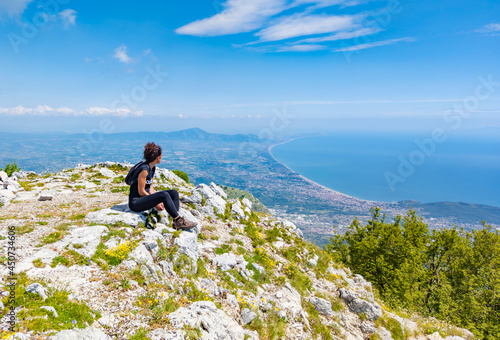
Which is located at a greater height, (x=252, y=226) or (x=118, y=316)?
(x=118, y=316)

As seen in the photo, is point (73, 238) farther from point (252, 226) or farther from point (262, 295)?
point (252, 226)

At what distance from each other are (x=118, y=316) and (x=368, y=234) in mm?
29441

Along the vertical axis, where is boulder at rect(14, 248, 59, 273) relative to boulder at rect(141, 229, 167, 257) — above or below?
above

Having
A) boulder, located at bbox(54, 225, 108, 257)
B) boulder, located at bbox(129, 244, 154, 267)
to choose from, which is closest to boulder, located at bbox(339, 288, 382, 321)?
boulder, located at bbox(129, 244, 154, 267)

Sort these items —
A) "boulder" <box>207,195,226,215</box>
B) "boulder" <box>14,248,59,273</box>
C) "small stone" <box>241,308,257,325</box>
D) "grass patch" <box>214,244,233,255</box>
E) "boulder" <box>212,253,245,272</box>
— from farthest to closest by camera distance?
"boulder" <box>207,195,226,215</box>, "grass patch" <box>214,244,233,255</box>, "boulder" <box>212,253,245,272</box>, "small stone" <box>241,308,257,325</box>, "boulder" <box>14,248,59,273</box>

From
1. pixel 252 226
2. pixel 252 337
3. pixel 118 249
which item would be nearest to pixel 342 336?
pixel 252 337

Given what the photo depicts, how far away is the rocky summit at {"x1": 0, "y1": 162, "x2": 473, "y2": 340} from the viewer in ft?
19.3

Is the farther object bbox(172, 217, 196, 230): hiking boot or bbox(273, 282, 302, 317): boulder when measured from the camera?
bbox(172, 217, 196, 230): hiking boot

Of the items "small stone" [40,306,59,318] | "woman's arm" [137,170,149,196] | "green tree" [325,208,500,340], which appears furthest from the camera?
"green tree" [325,208,500,340]

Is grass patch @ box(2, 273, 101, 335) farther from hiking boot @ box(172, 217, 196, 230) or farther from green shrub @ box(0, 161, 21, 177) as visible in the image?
green shrub @ box(0, 161, 21, 177)

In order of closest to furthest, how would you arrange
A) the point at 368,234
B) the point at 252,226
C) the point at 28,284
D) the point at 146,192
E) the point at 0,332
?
the point at 0,332
the point at 28,284
the point at 146,192
the point at 252,226
the point at 368,234

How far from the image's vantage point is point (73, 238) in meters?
8.96

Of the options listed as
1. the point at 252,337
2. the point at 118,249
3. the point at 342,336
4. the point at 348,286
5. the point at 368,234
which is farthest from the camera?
the point at 368,234

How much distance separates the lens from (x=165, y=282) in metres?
8.15
